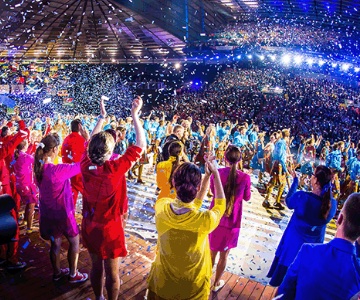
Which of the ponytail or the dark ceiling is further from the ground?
the dark ceiling

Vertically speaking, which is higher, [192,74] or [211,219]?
[192,74]

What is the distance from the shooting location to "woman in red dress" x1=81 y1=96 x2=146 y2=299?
229 cm

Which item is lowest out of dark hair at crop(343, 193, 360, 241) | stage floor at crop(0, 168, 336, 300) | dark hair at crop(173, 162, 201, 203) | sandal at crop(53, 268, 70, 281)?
stage floor at crop(0, 168, 336, 300)

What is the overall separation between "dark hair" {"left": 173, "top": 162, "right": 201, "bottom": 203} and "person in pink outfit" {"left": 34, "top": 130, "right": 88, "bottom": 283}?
4.43 ft

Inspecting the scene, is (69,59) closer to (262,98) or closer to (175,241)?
(262,98)

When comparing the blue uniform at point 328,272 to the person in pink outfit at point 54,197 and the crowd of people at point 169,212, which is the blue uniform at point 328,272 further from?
the person in pink outfit at point 54,197

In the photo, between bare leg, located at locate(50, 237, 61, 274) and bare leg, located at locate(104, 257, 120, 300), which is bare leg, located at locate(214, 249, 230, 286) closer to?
bare leg, located at locate(104, 257, 120, 300)

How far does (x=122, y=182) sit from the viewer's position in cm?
250

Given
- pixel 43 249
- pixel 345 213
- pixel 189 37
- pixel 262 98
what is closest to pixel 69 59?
pixel 189 37

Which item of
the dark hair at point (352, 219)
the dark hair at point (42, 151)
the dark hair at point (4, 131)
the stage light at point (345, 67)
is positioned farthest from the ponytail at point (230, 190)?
the stage light at point (345, 67)

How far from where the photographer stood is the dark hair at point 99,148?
2246 millimetres

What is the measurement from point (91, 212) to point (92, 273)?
2.06 feet

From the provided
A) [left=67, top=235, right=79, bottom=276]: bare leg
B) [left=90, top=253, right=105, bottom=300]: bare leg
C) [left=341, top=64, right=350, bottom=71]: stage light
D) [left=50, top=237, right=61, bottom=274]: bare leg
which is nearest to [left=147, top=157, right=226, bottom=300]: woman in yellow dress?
[left=90, top=253, right=105, bottom=300]: bare leg

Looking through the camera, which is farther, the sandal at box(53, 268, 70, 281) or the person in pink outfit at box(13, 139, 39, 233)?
the person in pink outfit at box(13, 139, 39, 233)
